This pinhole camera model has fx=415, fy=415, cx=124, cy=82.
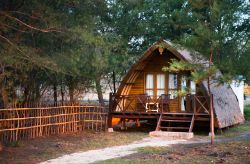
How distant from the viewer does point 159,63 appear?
65.7 ft

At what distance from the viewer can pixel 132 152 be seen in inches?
472

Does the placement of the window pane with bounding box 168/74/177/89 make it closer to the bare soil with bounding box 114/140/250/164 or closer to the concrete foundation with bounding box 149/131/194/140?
the concrete foundation with bounding box 149/131/194/140

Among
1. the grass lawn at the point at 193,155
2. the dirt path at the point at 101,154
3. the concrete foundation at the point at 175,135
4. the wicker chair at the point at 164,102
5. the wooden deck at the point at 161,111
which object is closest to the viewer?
the grass lawn at the point at 193,155

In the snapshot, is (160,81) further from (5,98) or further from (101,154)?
(101,154)

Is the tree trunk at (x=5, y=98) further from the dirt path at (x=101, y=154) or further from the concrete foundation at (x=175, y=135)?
the concrete foundation at (x=175, y=135)

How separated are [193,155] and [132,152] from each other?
1.90 metres

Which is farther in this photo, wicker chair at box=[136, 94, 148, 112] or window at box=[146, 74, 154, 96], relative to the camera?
window at box=[146, 74, 154, 96]

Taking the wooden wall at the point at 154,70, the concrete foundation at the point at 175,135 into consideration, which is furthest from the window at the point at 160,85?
the concrete foundation at the point at 175,135

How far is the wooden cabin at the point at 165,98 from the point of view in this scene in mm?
17188

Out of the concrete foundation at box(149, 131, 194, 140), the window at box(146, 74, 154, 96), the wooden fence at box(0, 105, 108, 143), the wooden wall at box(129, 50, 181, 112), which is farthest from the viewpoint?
the window at box(146, 74, 154, 96)

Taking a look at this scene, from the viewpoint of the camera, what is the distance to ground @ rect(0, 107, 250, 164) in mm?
10438

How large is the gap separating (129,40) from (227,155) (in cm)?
1497

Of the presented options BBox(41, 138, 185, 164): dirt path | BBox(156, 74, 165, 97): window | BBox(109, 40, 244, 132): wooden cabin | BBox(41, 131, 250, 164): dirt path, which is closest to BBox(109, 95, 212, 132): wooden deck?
BBox(109, 40, 244, 132): wooden cabin

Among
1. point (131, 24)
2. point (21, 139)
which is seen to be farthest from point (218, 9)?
point (131, 24)
